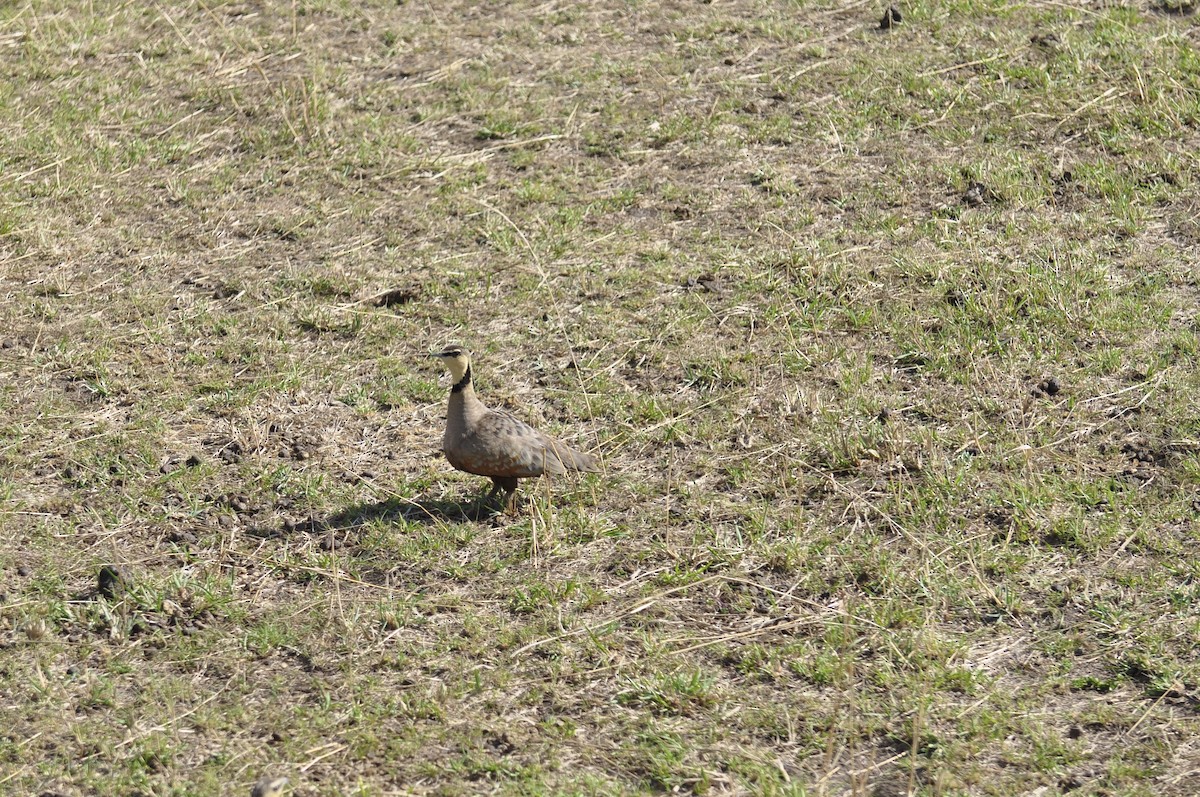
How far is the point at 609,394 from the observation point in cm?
776

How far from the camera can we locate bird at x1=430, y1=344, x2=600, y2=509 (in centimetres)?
658

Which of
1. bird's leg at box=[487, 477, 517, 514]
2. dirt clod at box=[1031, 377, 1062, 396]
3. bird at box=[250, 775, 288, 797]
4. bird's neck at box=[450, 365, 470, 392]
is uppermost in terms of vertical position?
bird's neck at box=[450, 365, 470, 392]

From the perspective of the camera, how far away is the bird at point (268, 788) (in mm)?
4852

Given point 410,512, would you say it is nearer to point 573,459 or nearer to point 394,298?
point 573,459

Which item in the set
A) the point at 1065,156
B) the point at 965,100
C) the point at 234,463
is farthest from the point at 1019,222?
the point at 234,463

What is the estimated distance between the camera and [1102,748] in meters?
5.31

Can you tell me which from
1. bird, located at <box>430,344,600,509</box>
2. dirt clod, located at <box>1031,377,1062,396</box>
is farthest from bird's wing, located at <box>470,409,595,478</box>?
dirt clod, located at <box>1031,377,1062,396</box>

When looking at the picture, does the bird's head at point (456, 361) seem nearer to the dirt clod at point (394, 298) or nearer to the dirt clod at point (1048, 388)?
the dirt clod at point (394, 298)

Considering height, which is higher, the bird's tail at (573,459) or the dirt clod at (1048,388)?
the bird's tail at (573,459)

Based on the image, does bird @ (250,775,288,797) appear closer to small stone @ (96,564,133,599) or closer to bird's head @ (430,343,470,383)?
small stone @ (96,564,133,599)

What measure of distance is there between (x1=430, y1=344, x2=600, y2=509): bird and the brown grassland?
0.79ft

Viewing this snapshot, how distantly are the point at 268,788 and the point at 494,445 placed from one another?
7.04ft

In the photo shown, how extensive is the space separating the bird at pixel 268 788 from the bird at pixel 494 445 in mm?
1986

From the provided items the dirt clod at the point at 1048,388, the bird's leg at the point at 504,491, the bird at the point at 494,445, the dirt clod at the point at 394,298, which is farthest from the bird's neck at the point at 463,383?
the dirt clod at the point at 1048,388
